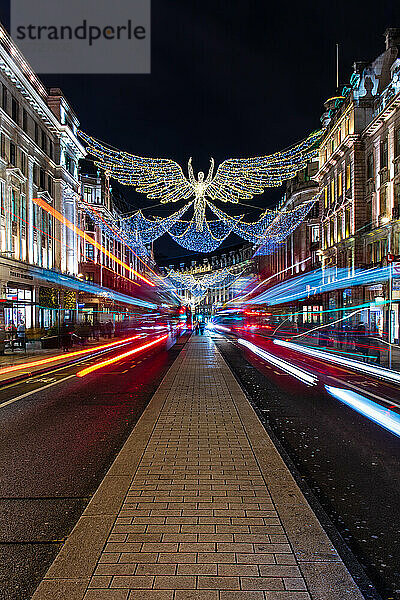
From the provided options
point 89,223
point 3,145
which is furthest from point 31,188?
point 89,223

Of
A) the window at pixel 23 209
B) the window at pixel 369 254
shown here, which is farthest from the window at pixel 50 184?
the window at pixel 369 254

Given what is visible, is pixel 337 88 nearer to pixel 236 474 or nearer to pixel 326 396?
pixel 326 396

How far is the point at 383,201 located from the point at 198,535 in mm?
41083

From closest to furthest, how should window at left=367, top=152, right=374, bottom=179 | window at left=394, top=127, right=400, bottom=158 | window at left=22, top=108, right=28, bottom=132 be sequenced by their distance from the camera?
1. window at left=394, top=127, right=400, bottom=158
2. window at left=22, top=108, right=28, bottom=132
3. window at left=367, top=152, right=374, bottom=179

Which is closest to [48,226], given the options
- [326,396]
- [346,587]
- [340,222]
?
[340,222]

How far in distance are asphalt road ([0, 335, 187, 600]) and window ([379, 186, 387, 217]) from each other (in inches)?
1246

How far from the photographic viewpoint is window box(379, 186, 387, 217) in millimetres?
40909

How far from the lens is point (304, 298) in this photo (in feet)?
195

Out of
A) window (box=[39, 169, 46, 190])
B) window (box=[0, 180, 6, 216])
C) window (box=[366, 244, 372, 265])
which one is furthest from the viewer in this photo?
window (box=[39, 169, 46, 190])

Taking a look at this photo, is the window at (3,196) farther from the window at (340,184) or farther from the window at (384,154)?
the window at (340,184)

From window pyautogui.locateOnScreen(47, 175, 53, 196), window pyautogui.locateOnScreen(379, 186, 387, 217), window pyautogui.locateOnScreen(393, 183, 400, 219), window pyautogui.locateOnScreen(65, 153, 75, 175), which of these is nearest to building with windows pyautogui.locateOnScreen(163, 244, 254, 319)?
window pyautogui.locateOnScreen(65, 153, 75, 175)

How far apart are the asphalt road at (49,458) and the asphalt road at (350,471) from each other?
99.9 inches

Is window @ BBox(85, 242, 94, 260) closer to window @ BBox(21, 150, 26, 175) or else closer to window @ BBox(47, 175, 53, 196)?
window @ BBox(47, 175, 53, 196)

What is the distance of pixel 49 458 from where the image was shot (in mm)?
7289
